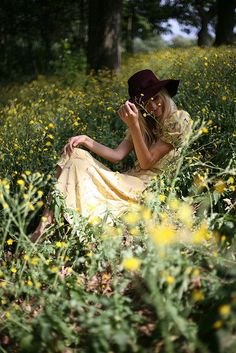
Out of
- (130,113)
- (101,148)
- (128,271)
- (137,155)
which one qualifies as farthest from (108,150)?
(128,271)

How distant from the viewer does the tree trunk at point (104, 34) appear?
8.65m

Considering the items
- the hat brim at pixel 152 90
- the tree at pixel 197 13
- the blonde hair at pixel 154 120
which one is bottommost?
the tree at pixel 197 13

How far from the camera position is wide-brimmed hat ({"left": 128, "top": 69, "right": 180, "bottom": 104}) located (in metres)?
3.24

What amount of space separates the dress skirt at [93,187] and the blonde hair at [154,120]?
43 centimetres

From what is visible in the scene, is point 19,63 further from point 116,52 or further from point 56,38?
point 116,52

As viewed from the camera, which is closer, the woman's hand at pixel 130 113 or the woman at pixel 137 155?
the woman at pixel 137 155

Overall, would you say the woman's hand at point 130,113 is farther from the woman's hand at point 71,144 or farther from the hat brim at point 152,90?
the woman's hand at point 71,144

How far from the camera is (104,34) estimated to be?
28.5 feet

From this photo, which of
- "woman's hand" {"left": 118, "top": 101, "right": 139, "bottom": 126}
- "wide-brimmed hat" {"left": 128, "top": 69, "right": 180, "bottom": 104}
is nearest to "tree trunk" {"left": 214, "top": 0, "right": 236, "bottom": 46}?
"wide-brimmed hat" {"left": 128, "top": 69, "right": 180, "bottom": 104}

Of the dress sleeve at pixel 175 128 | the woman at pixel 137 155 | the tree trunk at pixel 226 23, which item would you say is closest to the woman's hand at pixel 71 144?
the woman at pixel 137 155

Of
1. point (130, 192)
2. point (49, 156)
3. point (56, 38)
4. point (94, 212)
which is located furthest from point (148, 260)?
point (56, 38)

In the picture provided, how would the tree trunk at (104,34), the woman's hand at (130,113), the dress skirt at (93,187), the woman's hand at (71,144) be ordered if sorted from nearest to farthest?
the dress skirt at (93,187) → the woman's hand at (130,113) → the woman's hand at (71,144) → the tree trunk at (104,34)

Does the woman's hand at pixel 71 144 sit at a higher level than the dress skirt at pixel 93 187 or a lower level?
higher

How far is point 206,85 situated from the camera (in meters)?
4.41
